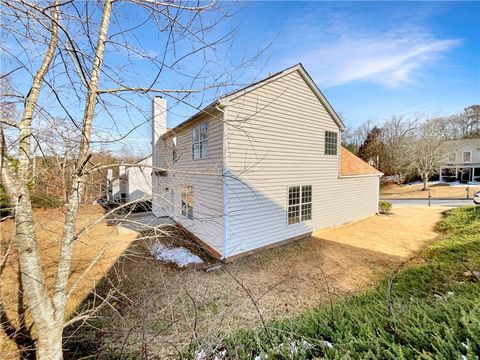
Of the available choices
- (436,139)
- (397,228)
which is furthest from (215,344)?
(436,139)

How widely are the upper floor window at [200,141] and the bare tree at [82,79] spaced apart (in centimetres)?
621

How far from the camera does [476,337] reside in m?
1.66

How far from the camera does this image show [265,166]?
8867 millimetres

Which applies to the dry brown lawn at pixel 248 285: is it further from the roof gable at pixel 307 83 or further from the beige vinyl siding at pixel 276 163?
the roof gable at pixel 307 83

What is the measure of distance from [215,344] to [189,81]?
3.14 meters

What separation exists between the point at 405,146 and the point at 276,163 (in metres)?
30.8

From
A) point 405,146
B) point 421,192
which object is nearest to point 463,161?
point 405,146

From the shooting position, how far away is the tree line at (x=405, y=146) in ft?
95.2

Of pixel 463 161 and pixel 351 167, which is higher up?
pixel 463 161

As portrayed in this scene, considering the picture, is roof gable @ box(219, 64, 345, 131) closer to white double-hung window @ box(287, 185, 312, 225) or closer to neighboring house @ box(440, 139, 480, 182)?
white double-hung window @ box(287, 185, 312, 225)

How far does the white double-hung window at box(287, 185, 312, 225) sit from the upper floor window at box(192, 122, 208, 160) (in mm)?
3960

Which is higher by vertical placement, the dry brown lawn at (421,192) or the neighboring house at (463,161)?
the neighboring house at (463,161)

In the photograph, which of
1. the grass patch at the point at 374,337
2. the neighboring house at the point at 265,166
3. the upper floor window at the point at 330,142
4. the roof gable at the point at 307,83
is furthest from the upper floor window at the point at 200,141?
the grass patch at the point at 374,337

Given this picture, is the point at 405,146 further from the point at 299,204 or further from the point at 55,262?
the point at 55,262
